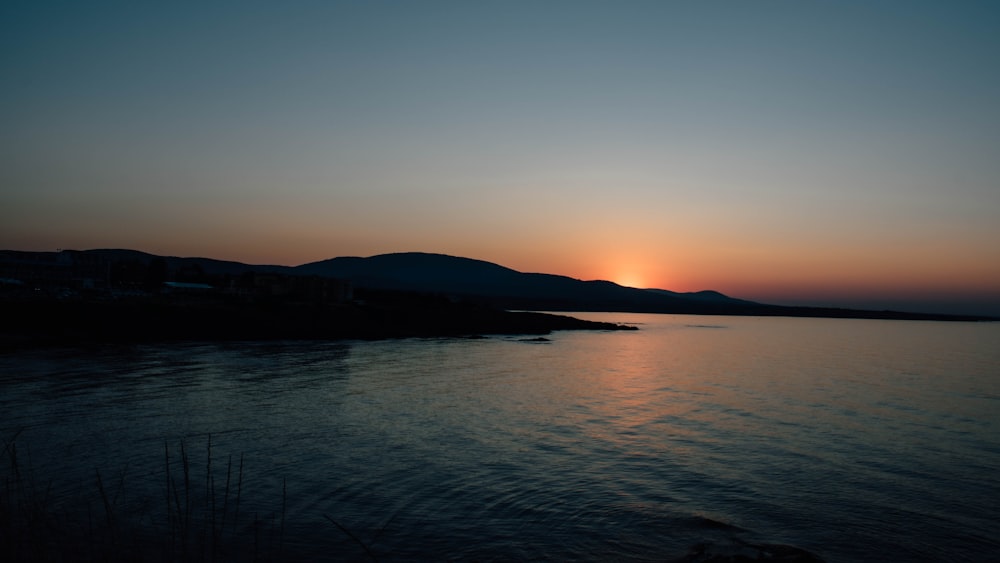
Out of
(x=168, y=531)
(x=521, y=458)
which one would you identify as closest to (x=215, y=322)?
(x=521, y=458)

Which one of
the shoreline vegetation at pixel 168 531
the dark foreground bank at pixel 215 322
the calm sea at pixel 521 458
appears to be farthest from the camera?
the dark foreground bank at pixel 215 322

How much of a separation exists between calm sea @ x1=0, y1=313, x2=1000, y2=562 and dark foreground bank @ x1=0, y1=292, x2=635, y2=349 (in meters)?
24.0

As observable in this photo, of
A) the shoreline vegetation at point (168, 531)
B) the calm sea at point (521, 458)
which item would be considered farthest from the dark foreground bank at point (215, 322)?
the shoreline vegetation at point (168, 531)

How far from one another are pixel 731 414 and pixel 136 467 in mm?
25755

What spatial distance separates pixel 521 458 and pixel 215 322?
67.7 metres

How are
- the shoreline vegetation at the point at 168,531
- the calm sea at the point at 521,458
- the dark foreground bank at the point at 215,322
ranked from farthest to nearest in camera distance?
the dark foreground bank at the point at 215,322 < the calm sea at the point at 521,458 < the shoreline vegetation at the point at 168,531

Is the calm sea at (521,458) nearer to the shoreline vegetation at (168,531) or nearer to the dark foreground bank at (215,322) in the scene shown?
the shoreline vegetation at (168,531)

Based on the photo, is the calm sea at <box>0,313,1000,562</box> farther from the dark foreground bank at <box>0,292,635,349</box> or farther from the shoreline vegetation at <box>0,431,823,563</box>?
the dark foreground bank at <box>0,292,635,349</box>

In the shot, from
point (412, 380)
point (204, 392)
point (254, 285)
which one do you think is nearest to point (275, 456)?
point (204, 392)

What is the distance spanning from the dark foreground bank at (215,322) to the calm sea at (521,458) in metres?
24.0

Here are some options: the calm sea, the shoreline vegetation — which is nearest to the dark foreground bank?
the calm sea

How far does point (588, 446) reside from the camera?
23016mm

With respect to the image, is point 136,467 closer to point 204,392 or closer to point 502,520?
point 502,520

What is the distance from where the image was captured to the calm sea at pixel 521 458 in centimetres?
1376
